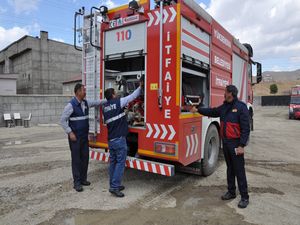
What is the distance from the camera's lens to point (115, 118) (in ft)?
14.6

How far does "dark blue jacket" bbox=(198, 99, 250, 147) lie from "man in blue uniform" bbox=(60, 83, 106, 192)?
2.21m

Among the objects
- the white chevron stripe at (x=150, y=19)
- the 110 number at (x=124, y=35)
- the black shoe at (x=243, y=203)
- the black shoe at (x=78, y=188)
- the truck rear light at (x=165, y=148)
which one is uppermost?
the white chevron stripe at (x=150, y=19)

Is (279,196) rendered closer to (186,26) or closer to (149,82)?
(149,82)

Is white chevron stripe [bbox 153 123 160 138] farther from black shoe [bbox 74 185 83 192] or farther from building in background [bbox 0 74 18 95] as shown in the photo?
building in background [bbox 0 74 18 95]

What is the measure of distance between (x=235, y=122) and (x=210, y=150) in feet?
5.68

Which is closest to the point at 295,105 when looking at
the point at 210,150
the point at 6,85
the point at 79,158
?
the point at 210,150

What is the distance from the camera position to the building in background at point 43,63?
3725cm

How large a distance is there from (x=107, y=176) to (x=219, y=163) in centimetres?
288

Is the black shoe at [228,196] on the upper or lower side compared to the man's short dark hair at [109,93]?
lower

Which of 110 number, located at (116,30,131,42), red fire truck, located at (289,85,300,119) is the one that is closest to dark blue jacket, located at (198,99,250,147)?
110 number, located at (116,30,131,42)

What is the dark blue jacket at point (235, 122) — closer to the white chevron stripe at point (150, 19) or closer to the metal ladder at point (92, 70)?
the white chevron stripe at point (150, 19)

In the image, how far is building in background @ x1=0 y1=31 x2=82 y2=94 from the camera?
1467 inches

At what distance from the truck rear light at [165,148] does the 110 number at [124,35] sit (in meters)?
1.99

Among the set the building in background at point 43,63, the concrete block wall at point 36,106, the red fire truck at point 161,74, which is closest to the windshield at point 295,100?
the concrete block wall at point 36,106
